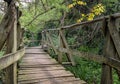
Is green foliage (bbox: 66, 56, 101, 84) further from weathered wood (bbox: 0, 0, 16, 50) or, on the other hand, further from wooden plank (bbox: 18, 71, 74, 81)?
weathered wood (bbox: 0, 0, 16, 50)

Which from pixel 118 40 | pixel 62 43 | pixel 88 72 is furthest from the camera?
pixel 88 72

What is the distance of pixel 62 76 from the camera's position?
485cm

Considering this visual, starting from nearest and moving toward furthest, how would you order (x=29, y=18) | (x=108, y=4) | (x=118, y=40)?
(x=118, y=40) < (x=108, y=4) < (x=29, y=18)

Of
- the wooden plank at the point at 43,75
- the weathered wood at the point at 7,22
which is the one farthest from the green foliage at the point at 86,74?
the weathered wood at the point at 7,22

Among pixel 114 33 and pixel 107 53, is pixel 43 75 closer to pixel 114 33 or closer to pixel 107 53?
pixel 107 53

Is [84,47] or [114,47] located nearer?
[114,47]

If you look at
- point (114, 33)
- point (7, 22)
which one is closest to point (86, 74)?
point (114, 33)

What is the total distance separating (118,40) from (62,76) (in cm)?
250

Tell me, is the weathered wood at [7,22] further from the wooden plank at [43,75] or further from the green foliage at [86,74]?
the green foliage at [86,74]

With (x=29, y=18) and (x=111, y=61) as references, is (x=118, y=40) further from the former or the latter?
(x=29, y=18)

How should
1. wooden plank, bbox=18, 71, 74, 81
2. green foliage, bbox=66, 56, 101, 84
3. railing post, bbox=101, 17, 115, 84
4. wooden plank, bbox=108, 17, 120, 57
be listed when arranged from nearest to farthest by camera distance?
wooden plank, bbox=108, 17, 120, 57 < railing post, bbox=101, 17, 115, 84 < wooden plank, bbox=18, 71, 74, 81 < green foliage, bbox=66, 56, 101, 84

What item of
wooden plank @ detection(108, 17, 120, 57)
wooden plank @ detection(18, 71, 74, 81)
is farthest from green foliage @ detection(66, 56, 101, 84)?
wooden plank @ detection(108, 17, 120, 57)

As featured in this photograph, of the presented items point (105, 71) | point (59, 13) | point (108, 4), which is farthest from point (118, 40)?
point (59, 13)

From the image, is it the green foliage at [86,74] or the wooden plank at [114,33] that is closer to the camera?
the wooden plank at [114,33]
